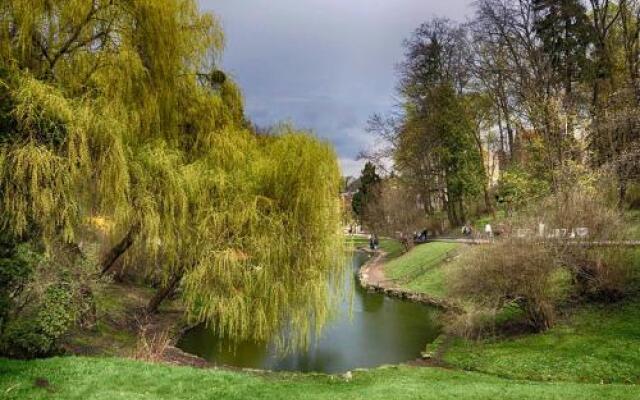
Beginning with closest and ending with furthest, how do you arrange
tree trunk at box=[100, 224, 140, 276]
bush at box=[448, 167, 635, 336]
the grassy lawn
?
tree trunk at box=[100, 224, 140, 276], bush at box=[448, 167, 635, 336], the grassy lawn

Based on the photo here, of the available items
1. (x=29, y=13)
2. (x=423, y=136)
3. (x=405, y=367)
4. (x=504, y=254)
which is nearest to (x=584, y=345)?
(x=504, y=254)

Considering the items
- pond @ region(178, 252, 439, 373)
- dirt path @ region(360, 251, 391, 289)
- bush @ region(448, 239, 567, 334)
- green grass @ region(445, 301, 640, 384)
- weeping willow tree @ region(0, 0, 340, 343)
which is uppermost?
weeping willow tree @ region(0, 0, 340, 343)

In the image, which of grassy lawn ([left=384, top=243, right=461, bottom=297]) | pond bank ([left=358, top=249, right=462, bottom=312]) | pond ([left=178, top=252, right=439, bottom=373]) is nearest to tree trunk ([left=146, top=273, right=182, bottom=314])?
pond ([left=178, top=252, right=439, bottom=373])

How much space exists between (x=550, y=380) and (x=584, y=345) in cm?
218

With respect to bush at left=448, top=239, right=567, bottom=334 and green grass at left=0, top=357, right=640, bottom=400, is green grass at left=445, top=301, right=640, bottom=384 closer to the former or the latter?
bush at left=448, top=239, right=567, bottom=334

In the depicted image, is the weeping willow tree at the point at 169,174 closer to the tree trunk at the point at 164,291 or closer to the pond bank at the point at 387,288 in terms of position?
the tree trunk at the point at 164,291

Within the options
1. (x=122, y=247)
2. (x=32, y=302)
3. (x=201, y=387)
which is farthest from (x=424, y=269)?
(x=32, y=302)

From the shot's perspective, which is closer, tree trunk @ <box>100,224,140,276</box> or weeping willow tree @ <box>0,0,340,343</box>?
weeping willow tree @ <box>0,0,340,343</box>

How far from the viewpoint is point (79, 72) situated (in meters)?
13.9

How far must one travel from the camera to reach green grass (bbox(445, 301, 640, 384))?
12625mm

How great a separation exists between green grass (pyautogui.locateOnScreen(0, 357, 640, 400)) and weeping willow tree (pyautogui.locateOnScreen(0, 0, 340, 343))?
3048mm

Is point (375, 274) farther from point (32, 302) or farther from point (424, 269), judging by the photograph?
point (32, 302)

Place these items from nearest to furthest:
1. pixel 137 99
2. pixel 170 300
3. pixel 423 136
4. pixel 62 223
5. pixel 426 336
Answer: pixel 62 223, pixel 137 99, pixel 426 336, pixel 170 300, pixel 423 136

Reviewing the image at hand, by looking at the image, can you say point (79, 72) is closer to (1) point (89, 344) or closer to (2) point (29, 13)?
(2) point (29, 13)
